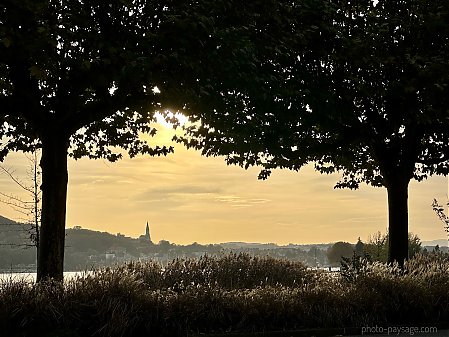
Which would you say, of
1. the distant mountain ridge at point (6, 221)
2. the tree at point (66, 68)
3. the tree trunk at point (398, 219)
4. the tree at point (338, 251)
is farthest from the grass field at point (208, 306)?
the tree at point (338, 251)

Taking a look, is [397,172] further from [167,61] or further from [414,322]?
[167,61]

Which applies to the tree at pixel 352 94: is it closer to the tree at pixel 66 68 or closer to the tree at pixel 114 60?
the tree at pixel 114 60

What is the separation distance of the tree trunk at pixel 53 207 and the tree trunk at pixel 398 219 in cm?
1201

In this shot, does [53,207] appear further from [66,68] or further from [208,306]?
[208,306]

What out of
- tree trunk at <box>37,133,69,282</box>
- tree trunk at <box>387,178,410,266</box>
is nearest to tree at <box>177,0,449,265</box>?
tree trunk at <box>387,178,410,266</box>

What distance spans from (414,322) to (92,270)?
760 cm

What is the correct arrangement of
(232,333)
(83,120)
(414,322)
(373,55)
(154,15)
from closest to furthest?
(232,333) < (414,322) < (154,15) < (83,120) < (373,55)

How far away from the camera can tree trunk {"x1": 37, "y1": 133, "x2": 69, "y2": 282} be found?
16.0 metres

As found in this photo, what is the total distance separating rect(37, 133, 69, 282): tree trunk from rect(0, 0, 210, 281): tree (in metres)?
0.03

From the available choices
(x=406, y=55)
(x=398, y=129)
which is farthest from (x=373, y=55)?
(x=398, y=129)

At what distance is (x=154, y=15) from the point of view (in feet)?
52.5

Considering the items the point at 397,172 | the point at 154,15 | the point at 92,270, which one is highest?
the point at 154,15

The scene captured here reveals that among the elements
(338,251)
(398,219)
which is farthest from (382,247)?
(338,251)

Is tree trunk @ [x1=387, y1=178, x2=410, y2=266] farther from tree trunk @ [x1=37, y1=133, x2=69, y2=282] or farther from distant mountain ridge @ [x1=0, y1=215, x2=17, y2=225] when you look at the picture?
distant mountain ridge @ [x1=0, y1=215, x2=17, y2=225]
